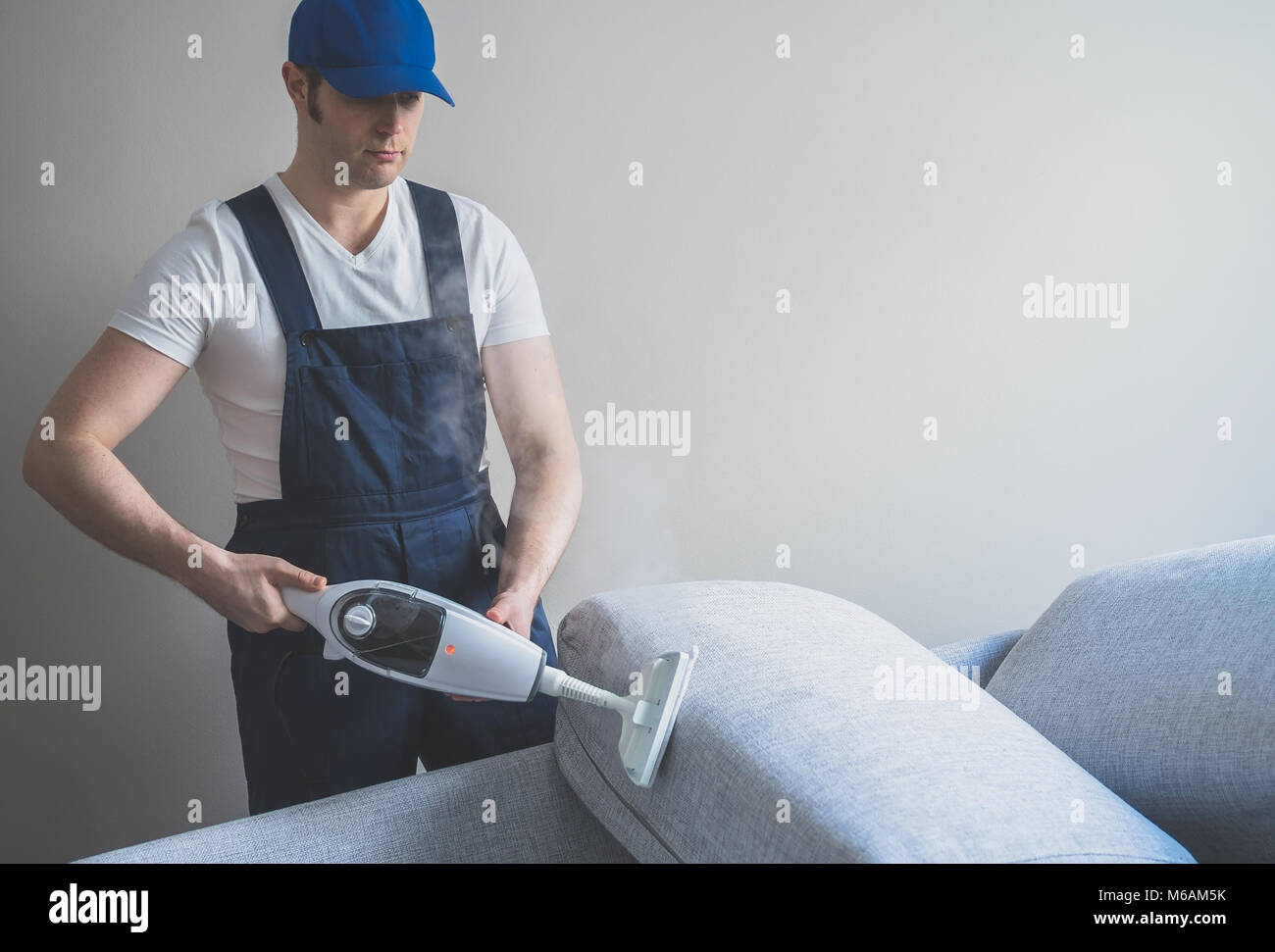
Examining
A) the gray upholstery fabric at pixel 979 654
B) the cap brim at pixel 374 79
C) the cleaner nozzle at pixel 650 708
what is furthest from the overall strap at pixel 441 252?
the gray upholstery fabric at pixel 979 654

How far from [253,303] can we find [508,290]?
333 millimetres

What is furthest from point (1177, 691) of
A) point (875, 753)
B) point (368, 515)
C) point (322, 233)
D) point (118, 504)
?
point (118, 504)

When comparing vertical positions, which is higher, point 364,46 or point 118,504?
point 364,46

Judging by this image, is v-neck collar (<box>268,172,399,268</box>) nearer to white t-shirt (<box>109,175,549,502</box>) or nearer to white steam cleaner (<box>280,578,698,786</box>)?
white t-shirt (<box>109,175,549,502</box>)

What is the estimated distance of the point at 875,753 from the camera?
2.79 ft

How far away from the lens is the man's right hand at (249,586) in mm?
1200

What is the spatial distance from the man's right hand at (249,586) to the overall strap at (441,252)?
0.38 m

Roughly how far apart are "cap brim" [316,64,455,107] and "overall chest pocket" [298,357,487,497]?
13.0 inches

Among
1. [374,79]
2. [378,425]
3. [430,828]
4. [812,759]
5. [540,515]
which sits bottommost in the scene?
[430,828]

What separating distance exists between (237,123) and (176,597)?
640mm

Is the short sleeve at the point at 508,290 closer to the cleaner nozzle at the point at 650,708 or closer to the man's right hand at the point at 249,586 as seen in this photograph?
the man's right hand at the point at 249,586

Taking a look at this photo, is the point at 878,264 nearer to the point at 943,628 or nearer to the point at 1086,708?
the point at 943,628

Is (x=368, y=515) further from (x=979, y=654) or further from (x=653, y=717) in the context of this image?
(x=979, y=654)
